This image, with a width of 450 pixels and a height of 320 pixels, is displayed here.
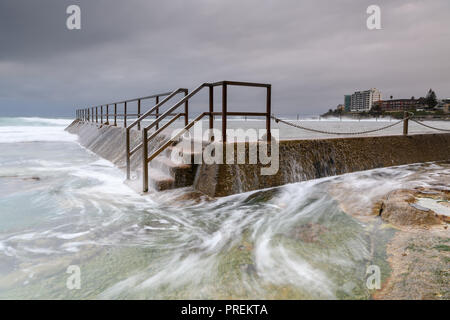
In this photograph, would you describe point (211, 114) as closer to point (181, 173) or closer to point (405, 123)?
point (181, 173)

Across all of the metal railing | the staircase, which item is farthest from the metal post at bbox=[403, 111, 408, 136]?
the staircase

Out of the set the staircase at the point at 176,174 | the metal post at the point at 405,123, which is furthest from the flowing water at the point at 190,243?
the metal post at the point at 405,123

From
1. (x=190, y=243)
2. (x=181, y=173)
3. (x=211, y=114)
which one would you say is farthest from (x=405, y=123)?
(x=190, y=243)

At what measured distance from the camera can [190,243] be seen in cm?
335

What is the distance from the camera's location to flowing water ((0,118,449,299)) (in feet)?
7.90

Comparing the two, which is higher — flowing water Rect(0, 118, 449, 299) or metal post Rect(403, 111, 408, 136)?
metal post Rect(403, 111, 408, 136)

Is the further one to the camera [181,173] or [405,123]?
[405,123]

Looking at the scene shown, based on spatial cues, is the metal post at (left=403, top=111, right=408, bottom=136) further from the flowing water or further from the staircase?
the staircase

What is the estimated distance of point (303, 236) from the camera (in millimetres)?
3455

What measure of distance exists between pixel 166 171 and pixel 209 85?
5.70 ft

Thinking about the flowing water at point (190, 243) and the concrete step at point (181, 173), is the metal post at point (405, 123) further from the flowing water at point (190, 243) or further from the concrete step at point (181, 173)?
the concrete step at point (181, 173)

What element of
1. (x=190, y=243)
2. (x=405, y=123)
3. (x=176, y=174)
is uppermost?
(x=405, y=123)

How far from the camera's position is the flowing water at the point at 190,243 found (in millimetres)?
2408

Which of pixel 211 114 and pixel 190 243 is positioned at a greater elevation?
pixel 211 114
